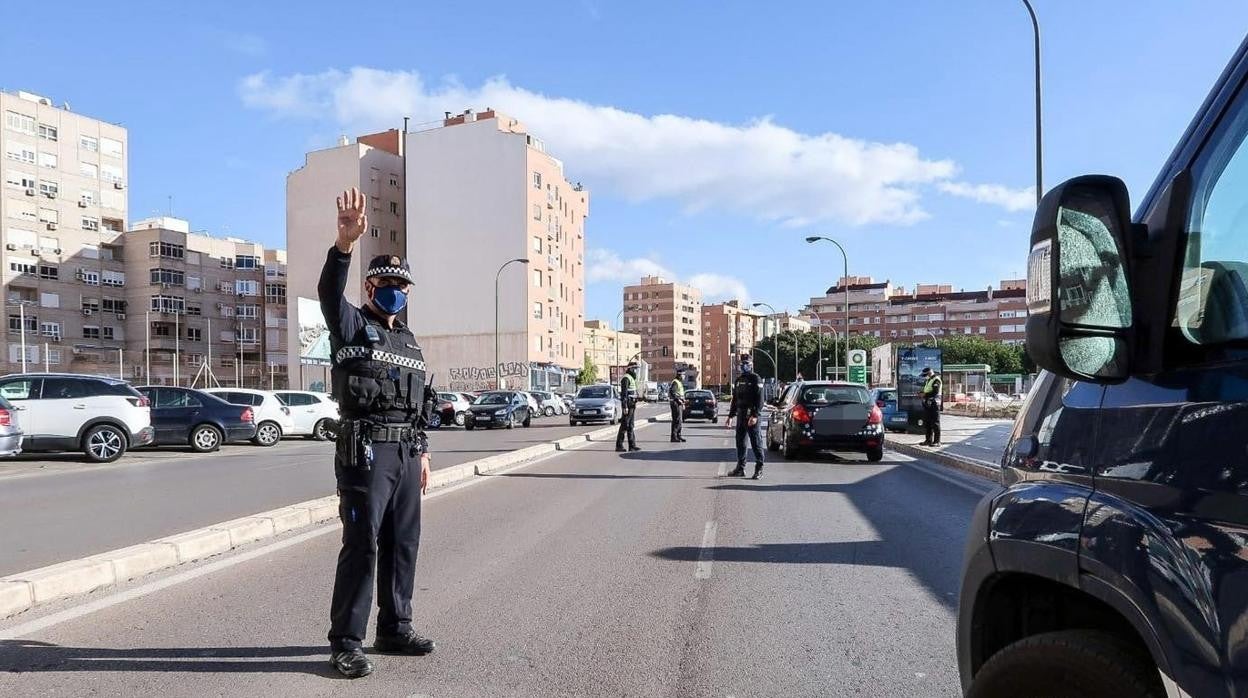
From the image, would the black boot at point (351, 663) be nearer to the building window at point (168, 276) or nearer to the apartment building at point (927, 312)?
the building window at point (168, 276)

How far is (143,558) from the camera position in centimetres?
653

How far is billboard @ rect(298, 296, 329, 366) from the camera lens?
4436 centimetres

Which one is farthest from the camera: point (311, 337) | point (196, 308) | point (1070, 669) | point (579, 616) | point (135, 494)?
point (196, 308)

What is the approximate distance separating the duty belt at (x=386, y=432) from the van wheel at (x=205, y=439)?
1827cm

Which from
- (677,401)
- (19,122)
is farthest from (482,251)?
(677,401)

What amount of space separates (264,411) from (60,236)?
58.6m

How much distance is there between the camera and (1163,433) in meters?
1.74

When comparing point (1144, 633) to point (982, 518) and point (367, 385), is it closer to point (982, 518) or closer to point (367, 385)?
point (982, 518)

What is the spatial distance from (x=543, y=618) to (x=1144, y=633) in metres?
4.02

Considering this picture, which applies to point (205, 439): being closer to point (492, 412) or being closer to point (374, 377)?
point (492, 412)

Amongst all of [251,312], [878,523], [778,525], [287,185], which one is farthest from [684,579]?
[251,312]

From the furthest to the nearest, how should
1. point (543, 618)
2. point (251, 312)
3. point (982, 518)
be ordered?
point (251, 312) < point (543, 618) < point (982, 518)

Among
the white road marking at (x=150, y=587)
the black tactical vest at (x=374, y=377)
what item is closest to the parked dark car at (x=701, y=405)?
the white road marking at (x=150, y=587)

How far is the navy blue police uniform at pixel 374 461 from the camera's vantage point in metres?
4.18
